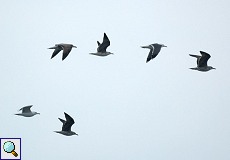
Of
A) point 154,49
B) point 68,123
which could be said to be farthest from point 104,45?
point 68,123

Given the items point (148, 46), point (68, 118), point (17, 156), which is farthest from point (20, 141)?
point (148, 46)

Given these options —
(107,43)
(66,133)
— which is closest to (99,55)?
(107,43)

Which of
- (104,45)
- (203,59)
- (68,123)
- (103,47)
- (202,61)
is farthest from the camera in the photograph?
(68,123)

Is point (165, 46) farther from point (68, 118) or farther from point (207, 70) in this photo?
point (68, 118)

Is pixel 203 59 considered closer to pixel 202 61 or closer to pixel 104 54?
pixel 202 61

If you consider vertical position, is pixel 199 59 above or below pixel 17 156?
above

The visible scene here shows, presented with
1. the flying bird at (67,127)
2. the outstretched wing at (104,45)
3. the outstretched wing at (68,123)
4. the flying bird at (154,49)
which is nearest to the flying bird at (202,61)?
the flying bird at (154,49)

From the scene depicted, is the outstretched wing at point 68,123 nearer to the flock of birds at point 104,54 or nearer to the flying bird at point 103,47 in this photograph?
the flock of birds at point 104,54

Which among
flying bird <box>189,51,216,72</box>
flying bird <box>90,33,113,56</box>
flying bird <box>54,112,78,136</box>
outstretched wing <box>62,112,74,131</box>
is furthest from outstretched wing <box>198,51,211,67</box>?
flying bird <box>54,112,78,136</box>

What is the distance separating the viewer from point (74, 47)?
107188 millimetres

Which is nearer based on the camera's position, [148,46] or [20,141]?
[148,46]

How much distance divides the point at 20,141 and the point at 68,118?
865 cm

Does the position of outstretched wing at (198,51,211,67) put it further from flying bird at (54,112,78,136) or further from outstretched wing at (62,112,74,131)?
flying bird at (54,112,78,136)

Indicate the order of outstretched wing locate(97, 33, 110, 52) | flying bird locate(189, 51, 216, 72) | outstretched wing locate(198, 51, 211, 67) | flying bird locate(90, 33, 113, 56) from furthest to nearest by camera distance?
flying bird locate(90, 33, 113, 56)
outstretched wing locate(97, 33, 110, 52)
flying bird locate(189, 51, 216, 72)
outstretched wing locate(198, 51, 211, 67)
